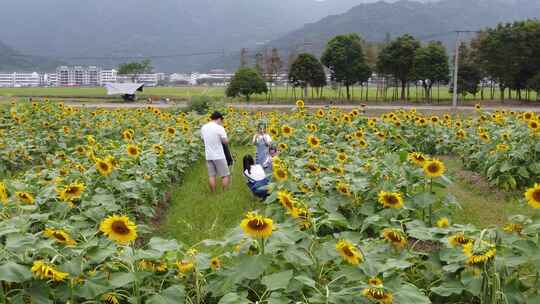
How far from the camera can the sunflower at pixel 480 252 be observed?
96.6 inches

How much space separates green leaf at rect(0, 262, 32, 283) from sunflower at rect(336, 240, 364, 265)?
1.33 meters

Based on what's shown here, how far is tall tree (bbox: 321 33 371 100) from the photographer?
1576 inches

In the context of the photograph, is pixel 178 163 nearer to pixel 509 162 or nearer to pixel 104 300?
pixel 509 162

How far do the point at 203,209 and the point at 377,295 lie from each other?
4.89m

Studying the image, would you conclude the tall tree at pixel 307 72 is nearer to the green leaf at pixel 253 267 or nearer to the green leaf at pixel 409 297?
the green leaf at pixel 253 267

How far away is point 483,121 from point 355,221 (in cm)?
730

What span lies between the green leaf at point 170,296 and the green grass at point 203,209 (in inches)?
108

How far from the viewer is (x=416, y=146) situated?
11.6 metres

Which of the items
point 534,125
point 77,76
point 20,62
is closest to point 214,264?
point 534,125

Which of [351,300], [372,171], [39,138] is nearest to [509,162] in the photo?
[372,171]

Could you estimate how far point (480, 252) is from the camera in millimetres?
2496

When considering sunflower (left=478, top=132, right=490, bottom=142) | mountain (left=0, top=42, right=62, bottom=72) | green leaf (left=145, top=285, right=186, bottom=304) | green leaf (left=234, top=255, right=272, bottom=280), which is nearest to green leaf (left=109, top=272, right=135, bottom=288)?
green leaf (left=145, top=285, right=186, bottom=304)

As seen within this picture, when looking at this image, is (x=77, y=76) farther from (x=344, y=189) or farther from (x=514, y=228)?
(x=514, y=228)

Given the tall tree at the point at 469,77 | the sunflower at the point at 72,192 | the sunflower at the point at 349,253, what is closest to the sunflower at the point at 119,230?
the sunflower at the point at 349,253
